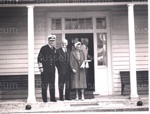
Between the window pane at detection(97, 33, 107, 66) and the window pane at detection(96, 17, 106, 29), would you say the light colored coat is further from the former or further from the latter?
the window pane at detection(96, 17, 106, 29)

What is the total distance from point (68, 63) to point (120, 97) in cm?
248

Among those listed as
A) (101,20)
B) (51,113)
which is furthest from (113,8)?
(51,113)

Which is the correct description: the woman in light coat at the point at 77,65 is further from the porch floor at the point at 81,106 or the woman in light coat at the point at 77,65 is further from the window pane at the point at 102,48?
the window pane at the point at 102,48

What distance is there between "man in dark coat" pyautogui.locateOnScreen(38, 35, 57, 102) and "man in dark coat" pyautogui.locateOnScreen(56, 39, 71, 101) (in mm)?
235

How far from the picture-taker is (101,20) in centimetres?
1283

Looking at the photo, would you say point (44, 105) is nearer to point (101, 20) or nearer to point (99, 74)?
point (99, 74)

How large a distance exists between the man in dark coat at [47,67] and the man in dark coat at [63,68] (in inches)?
9.3

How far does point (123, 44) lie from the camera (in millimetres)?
12711

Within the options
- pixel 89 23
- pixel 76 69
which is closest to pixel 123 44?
pixel 89 23

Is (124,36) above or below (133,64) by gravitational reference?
above

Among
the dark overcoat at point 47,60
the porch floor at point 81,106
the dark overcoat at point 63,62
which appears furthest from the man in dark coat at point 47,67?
the porch floor at point 81,106

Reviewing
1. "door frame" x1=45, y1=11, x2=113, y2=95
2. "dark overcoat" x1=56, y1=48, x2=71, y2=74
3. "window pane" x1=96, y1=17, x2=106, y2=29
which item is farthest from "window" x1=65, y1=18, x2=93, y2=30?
"dark overcoat" x1=56, y1=48, x2=71, y2=74

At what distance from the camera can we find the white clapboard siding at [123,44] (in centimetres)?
1264

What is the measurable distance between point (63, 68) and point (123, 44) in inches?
119
